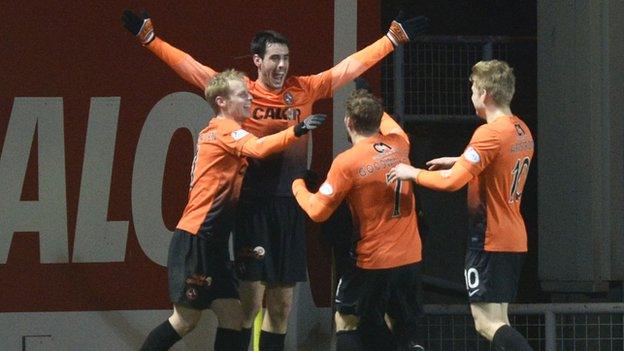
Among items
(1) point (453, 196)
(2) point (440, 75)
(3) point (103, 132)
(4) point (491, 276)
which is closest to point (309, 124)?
(4) point (491, 276)

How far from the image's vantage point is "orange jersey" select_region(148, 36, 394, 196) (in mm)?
8305

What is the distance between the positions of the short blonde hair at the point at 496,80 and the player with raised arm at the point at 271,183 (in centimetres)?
72

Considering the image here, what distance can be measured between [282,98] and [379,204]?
37.3 inches

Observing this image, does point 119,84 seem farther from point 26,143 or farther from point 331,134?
point 331,134

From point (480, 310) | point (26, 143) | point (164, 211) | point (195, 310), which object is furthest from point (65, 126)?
point (480, 310)

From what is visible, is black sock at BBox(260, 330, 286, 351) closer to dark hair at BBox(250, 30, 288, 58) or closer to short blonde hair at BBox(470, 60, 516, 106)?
dark hair at BBox(250, 30, 288, 58)

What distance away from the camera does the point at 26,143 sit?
908cm

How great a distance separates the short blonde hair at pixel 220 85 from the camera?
8094mm

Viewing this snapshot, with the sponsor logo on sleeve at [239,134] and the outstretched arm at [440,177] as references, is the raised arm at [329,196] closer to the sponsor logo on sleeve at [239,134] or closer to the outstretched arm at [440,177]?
the outstretched arm at [440,177]

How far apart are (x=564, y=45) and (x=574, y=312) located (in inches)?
72.3

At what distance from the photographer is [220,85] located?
810 centimetres

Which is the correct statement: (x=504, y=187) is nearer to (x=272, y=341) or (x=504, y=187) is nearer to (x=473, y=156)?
(x=473, y=156)

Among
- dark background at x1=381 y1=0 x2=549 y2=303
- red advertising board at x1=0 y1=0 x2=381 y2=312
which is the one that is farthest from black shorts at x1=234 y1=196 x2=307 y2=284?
dark background at x1=381 y1=0 x2=549 y2=303

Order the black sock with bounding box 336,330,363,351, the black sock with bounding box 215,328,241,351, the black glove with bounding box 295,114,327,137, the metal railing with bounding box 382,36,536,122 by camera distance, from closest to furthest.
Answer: the black glove with bounding box 295,114,327,137 < the black sock with bounding box 336,330,363,351 < the black sock with bounding box 215,328,241,351 < the metal railing with bounding box 382,36,536,122
